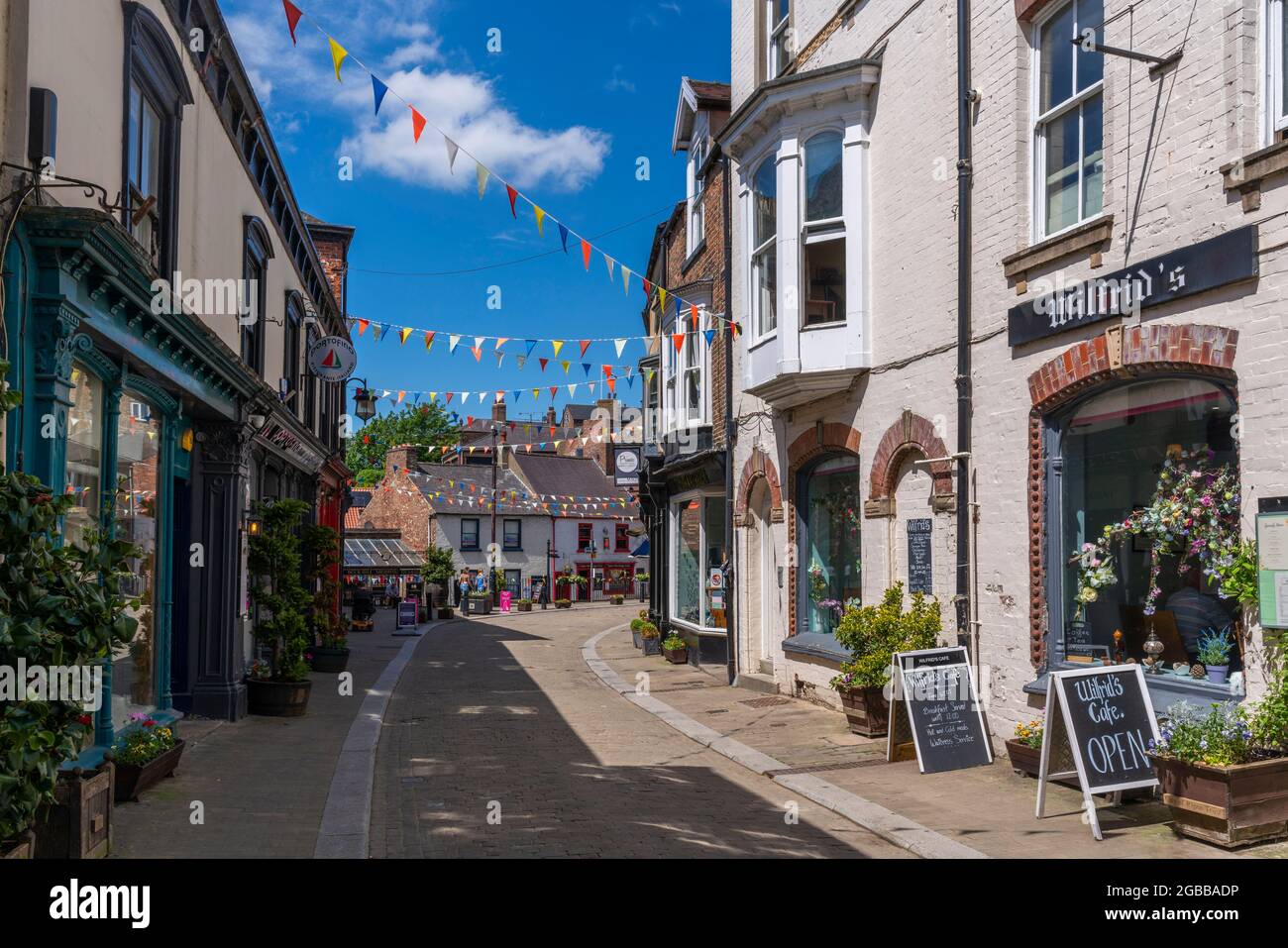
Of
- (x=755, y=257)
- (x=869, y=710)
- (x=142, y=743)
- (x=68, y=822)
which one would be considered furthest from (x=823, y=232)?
(x=68, y=822)

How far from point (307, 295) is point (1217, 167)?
54.6 feet

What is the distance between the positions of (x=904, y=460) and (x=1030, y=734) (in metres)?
3.85

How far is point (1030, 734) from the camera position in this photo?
9.04 metres

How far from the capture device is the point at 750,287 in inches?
594

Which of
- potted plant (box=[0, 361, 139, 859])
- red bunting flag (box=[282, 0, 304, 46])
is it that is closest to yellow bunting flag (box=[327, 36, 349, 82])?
red bunting flag (box=[282, 0, 304, 46])

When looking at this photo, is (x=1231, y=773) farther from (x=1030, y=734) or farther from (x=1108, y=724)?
(x=1030, y=734)

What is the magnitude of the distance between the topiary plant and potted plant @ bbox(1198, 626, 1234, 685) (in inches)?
394

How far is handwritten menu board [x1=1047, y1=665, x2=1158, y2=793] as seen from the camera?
7.51 m

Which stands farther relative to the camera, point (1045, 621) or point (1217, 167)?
point (1045, 621)

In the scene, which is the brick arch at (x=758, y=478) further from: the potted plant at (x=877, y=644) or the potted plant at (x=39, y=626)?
the potted plant at (x=39, y=626)

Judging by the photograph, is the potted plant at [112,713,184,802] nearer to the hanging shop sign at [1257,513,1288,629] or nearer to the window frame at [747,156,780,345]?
the hanging shop sign at [1257,513,1288,629]

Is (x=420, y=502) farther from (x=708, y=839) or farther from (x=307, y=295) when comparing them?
(x=708, y=839)

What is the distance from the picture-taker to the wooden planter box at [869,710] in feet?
37.3
